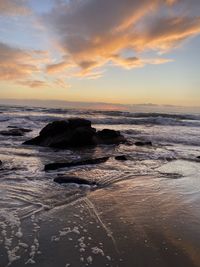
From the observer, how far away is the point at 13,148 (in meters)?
13.3

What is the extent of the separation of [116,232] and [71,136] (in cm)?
1076

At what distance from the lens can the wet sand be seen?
12.7 feet

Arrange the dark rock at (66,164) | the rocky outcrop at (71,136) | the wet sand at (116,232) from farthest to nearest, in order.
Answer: the rocky outcrop at (71,136), the dark rock at (66,164), the wet sand at (116,232)

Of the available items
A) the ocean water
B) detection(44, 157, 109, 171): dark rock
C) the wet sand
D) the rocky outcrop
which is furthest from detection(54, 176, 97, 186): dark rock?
the rocky outcrop

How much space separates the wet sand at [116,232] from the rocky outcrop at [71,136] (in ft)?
27.3

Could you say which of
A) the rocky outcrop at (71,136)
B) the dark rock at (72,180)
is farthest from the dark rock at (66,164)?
the rocky outcrop at (71,136)

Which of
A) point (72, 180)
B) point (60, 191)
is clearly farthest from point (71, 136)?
point (60, 191)

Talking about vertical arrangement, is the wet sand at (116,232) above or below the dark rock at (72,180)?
above

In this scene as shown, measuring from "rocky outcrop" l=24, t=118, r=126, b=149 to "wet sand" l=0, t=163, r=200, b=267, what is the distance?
8319mm

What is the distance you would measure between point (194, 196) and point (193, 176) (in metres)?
2.14

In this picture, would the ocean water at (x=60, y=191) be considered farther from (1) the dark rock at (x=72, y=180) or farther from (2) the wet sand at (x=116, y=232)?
(1) the dark rock at (x=72, y=180)

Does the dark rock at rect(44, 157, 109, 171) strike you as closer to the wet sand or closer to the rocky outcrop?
the wet sand

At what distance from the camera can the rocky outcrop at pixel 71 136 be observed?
14.9 meters

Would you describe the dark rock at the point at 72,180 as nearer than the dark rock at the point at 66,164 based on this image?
Yes
